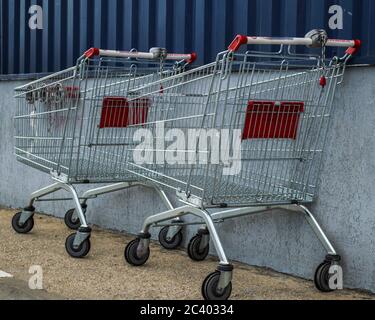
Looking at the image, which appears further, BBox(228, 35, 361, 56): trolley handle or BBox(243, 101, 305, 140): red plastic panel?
BBox(243, 101, 305, 140): red plastic panel

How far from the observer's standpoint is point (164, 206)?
23.2 feet

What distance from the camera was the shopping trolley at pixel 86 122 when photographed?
6.45 meters

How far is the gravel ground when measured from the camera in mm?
5238

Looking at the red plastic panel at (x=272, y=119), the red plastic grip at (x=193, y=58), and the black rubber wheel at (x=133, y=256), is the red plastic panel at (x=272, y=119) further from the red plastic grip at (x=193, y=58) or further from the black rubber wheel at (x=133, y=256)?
the red plastic grip at (x=193, y=58)

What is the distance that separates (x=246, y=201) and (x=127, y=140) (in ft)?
5.56

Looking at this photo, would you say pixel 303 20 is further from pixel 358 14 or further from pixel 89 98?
pixel 89 98

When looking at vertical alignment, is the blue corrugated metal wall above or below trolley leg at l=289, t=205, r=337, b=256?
above

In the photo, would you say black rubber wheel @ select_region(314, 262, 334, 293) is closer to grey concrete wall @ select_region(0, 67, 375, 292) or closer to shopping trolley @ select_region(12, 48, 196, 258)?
grey concrete wall @ select_region(0, 67, 375, 292)

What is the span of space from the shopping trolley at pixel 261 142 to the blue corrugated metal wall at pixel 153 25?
1.00 ft

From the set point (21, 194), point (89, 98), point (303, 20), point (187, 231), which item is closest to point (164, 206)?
point (187, 231)

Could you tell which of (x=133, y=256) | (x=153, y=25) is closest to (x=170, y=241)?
(x=133, y=256)

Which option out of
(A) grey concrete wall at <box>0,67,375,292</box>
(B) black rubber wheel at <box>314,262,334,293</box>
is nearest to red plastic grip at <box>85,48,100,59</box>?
(A) grey concrete wall at <box>0,67,375,292</box>

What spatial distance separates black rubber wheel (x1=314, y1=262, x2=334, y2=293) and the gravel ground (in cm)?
6

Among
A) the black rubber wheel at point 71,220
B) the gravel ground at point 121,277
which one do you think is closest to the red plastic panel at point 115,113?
the gravel ground at point 121,277
